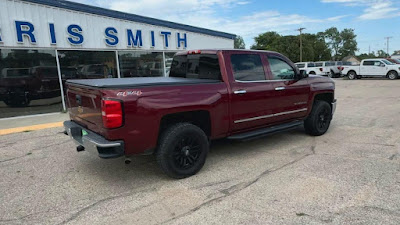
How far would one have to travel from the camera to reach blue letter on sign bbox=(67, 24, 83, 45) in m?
9.59

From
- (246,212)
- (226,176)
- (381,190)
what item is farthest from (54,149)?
(381,190)

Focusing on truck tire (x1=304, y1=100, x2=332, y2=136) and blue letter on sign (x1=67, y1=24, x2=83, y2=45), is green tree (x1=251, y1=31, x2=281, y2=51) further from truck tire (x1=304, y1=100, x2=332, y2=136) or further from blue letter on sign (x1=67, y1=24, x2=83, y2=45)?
truck tire (x1=304, y1=100, x2=332, y2=136)

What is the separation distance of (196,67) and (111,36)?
6805 millimetres

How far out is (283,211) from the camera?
312 centimetres

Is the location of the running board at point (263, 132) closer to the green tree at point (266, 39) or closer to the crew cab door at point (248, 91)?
the crew cab door at point (248, 91)

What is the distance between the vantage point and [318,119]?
19.9 feet

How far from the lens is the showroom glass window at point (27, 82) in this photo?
8.72 meters

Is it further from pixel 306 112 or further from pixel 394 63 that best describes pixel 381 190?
pixel 394 63

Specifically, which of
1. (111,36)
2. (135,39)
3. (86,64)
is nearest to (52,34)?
(86,64)

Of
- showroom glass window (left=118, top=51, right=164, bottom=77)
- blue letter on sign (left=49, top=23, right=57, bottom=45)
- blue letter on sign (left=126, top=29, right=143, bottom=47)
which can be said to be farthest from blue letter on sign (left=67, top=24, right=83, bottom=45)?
blue letter on sign (left=126, top=29, right=143, bottom=47)

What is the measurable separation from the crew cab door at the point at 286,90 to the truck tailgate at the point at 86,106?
116 inches

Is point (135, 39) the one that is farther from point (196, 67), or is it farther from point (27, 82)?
point (196, 67)

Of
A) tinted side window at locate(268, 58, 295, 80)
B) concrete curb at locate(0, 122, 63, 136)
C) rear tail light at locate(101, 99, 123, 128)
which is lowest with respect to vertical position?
concrete curb at locate(0, 122, 63, 136)

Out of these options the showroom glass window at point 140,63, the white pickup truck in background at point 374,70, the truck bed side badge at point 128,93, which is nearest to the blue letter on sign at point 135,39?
the showroom glass window at point 140,63
